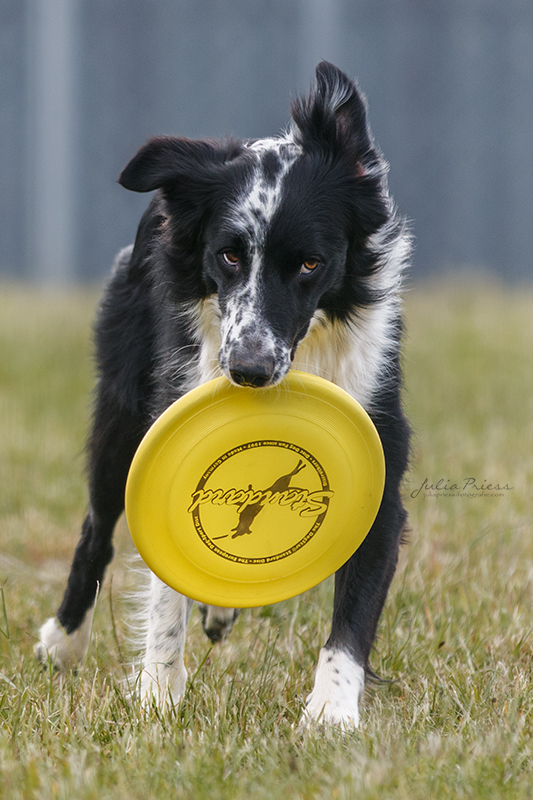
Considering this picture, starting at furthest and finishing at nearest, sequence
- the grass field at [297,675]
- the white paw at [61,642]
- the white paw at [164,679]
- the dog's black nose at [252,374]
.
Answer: the white paw at [61,642]
the white paw at [164,679]
the dog's black nose at [252,374]
the grass field at [297,675]

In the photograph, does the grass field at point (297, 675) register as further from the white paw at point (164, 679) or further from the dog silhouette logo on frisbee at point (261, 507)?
the dog silhouette logo on frisbee at point (261, 507)

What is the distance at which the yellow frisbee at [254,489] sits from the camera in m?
2.89

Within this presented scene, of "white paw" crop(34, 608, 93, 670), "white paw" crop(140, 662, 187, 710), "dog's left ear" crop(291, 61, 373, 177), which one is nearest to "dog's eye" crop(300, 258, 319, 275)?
"dog's left ear" crop(291, 61, 373, 177)

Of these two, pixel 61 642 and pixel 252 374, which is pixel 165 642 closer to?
pixel 61 642

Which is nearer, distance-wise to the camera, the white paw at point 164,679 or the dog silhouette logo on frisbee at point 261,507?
the dog silhouette logo on frisbee at point 261,507

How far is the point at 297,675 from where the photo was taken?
3.17 meters

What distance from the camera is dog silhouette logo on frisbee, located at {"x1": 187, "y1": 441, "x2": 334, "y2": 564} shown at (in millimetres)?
2949

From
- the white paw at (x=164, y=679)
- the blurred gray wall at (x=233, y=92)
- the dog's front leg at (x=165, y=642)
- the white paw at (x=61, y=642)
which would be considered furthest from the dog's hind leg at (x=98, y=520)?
the blurred gray wall at (x=233, y=92)

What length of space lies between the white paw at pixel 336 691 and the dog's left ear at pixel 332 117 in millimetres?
1553

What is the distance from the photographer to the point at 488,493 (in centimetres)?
555

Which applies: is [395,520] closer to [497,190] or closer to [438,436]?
[438,436]

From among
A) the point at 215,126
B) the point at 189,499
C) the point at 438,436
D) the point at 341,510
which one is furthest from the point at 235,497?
the point at 215,126

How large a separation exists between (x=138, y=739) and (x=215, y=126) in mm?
10034

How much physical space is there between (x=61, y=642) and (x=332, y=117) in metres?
2.19
